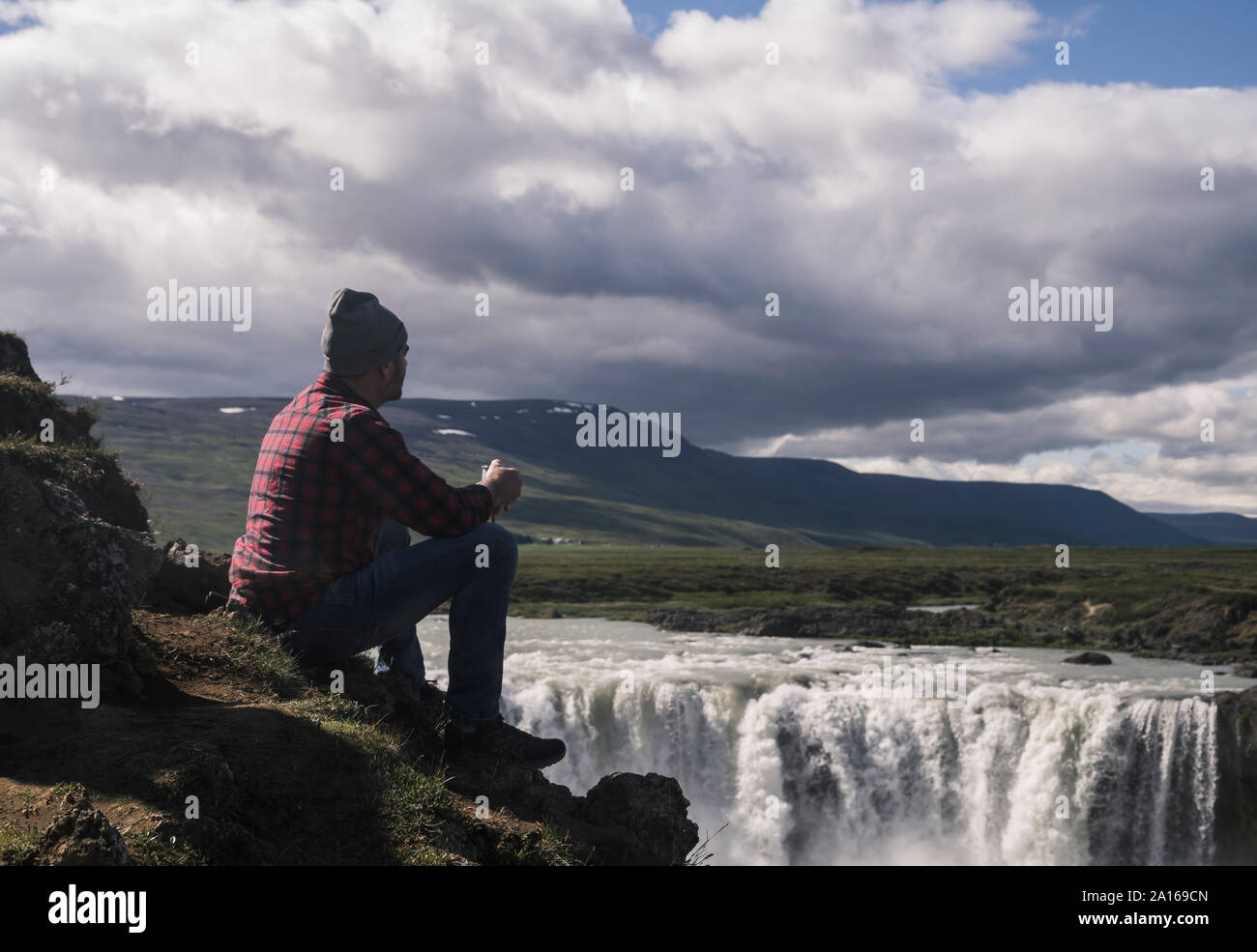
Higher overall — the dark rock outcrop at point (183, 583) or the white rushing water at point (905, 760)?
the dark rock outcrop at point (183, 583)

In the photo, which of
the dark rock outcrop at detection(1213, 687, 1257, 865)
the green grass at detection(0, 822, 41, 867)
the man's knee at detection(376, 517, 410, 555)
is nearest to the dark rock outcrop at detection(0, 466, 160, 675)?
the man's knee at detection(376, 517, 410, 555)

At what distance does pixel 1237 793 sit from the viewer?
2833 cm

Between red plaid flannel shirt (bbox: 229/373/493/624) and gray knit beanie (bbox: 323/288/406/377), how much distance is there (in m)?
0.20

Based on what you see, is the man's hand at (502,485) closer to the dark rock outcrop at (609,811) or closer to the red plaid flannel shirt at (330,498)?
the red plaid flannel shirt at (330,498)

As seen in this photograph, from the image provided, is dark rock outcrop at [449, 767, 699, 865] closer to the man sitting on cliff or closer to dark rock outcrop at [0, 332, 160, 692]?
the man sitting on cliff

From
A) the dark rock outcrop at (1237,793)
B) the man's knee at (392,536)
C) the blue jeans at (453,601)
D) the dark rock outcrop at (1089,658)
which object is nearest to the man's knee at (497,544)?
the blue jeans at (453,601)

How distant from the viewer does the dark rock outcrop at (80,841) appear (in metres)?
4.77

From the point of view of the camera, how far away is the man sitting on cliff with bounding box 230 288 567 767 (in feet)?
22.7

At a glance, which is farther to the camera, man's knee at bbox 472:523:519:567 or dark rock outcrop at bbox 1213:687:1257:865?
dark rock outcrop at bbox 1213:687:1257:865

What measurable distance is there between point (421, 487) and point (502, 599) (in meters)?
1.07

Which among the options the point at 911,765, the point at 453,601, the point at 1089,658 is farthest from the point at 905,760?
the point at 453,601

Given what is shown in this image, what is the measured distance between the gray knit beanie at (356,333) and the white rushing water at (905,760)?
23.1 meters
